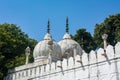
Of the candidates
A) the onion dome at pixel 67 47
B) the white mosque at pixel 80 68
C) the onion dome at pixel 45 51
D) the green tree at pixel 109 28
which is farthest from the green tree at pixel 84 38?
the white mosque at pixel 80 68

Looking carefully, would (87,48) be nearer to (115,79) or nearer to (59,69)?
(59,69)

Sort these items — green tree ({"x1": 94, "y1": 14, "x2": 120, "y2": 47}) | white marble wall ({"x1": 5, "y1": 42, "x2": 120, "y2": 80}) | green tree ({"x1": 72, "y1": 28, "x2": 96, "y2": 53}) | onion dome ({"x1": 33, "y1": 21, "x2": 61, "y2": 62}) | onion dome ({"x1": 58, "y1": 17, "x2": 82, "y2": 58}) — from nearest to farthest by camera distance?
white marble wall ({"x1": 5, "y1": 42, "x2": 120, "y2": 80}), onion dome ({"x1": 33, "y1": 21, "x2": 61, "y2": 62}), onion dome ({"x1": 58, "y1": 17, "x2": 82, "y2": 58}), green tree ({"x1": 94, "y1": 14, "x2": 120, "y2": 47}), green tree ({"x1": 72, "y1": 28, "x2": 96, "y2": 53})

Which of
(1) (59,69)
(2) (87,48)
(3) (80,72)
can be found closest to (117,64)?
(3) (80,72)

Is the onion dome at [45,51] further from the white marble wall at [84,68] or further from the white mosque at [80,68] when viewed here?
the white marble wall at [84,68]

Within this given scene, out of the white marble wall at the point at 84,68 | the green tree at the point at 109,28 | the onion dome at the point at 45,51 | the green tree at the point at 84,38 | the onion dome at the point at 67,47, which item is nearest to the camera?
the white marble wall at the point at 84,68

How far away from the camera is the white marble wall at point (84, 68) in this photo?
14.4 meters

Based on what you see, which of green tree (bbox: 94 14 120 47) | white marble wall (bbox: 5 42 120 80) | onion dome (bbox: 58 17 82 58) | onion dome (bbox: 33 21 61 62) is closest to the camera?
white marble wall (bbox: 5 42 120 80)

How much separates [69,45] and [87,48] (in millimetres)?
10340

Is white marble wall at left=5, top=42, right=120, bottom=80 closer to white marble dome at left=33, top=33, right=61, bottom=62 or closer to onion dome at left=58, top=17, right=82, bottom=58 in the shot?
white marble dome at left=33, top=33, right=61, bottom=62

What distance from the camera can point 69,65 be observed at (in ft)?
53.4

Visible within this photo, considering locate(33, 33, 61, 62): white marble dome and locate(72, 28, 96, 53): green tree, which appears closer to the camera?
locate(33, 33, 61, 62): white marble dome

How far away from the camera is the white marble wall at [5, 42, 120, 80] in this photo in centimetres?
1441

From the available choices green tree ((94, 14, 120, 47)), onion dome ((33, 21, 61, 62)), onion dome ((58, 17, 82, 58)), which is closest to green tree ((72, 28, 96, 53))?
green tree ((94, 14, 120, 47))

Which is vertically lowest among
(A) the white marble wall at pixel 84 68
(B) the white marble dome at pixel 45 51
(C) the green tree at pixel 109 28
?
(A) the white marble wall at pixel 84 68
